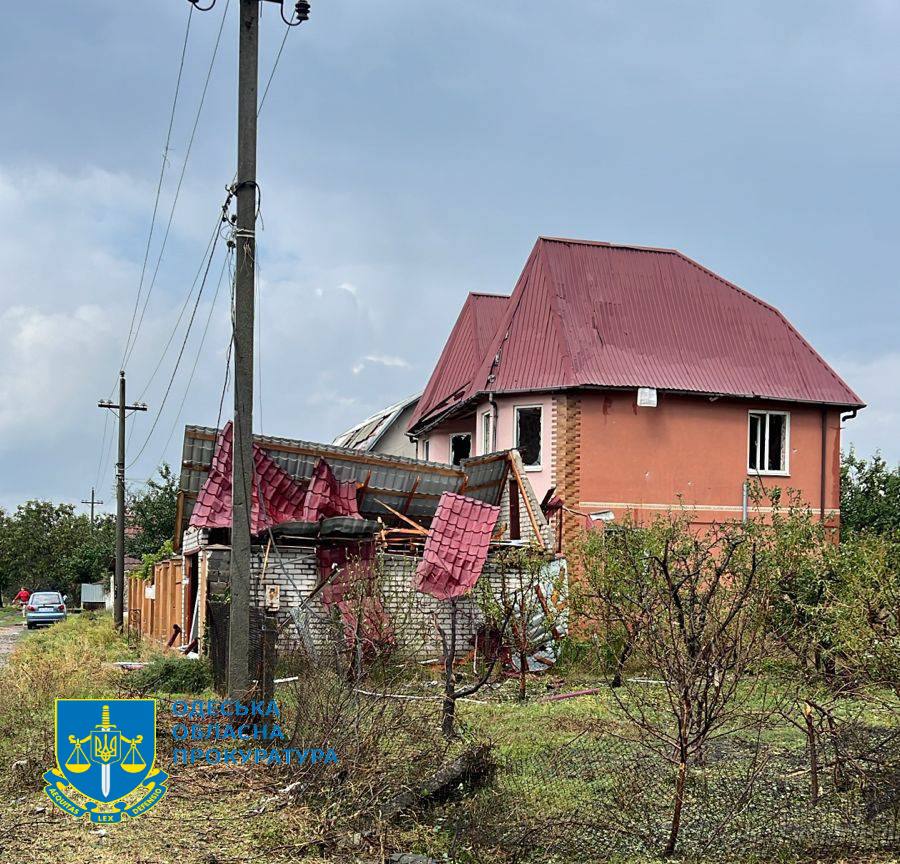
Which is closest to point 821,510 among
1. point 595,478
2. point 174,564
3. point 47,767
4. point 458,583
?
point 595,478

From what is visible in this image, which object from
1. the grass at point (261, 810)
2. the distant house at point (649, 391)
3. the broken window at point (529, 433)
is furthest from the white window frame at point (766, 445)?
the grass at point (261, 810)

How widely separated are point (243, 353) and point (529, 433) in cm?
1403

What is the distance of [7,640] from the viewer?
100ft

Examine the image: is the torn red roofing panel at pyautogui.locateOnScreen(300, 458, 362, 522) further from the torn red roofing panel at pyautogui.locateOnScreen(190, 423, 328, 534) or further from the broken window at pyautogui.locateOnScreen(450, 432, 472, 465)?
the broken window at pyautogui.locateOnScreen(450, 432, 472, 465)

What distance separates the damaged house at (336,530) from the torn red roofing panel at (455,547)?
0.05ft

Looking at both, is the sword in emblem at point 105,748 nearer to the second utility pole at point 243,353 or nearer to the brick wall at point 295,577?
the second utility pole at point 243,353

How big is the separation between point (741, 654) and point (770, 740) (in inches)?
181

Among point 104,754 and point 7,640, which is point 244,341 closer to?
point 104,754

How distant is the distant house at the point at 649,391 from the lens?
2361cm

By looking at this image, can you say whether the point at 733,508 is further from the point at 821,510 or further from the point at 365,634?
the point at 365,634

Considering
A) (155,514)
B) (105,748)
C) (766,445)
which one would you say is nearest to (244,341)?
(105,748)

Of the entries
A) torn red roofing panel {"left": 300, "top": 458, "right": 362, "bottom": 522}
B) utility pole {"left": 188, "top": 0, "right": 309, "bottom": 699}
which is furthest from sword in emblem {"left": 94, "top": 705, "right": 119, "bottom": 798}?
torn red roofing panel {"left": 300, "top": 458, "right": 362, "bottom": 522}

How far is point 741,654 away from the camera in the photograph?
670cm

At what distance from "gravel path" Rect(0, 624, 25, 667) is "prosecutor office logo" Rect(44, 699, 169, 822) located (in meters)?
11.7
